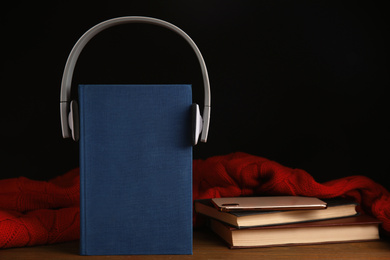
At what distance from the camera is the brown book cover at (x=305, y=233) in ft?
3.04

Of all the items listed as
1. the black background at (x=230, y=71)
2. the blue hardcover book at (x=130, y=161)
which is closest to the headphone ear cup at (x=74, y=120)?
the blue hardcover book at (x=130, y=161)

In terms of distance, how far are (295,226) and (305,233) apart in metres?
0.03

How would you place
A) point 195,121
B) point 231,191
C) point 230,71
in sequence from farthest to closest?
1. point 230,71
2. point 231,191
3. point 195,121

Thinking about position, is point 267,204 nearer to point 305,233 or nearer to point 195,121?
point 305,233

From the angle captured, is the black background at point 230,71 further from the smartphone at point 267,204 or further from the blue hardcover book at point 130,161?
the blue hardcover book at point 130,161

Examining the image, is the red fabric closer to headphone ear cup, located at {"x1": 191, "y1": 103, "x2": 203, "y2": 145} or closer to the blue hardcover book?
the blue hardcover book

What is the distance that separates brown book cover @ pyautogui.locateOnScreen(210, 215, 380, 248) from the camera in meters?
0.93

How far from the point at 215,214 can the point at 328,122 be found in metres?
0.68

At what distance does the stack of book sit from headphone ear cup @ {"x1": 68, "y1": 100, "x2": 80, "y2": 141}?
312 mm

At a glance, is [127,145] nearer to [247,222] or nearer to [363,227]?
[247,222]

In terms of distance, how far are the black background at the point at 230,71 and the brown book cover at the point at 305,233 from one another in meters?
0.55

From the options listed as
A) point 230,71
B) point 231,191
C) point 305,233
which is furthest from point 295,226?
point 230,71

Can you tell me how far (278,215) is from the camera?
0.93 metres

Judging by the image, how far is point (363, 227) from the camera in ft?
3.20
